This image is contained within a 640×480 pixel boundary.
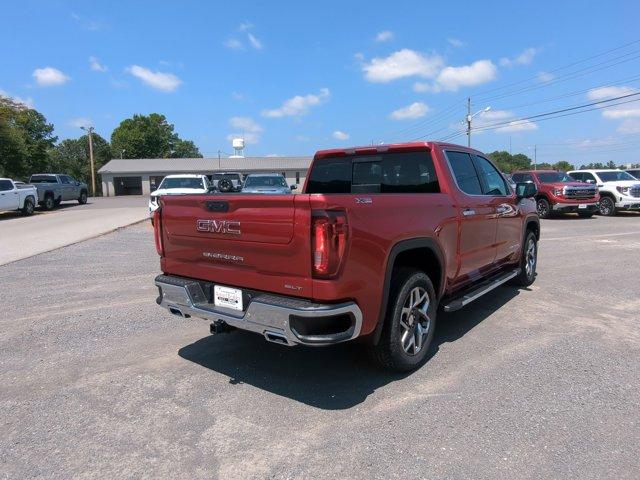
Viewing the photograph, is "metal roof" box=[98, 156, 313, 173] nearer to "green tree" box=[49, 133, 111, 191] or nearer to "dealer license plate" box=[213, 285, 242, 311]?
"green tree" box=[49, 133, 111, 191]

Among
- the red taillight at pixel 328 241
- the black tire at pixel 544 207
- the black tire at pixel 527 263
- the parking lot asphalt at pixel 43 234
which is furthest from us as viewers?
the black tire at pixel 544 207

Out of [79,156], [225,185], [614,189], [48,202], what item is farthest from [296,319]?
[79,156]

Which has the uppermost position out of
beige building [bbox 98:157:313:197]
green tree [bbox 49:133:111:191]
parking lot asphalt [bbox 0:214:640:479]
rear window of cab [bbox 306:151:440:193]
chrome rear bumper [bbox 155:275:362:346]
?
green tree [bbox 49:133:111:191]

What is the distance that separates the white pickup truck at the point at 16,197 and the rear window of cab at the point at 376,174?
20390 millimetres

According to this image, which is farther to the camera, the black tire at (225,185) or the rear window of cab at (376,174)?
the black tire at (225,185)

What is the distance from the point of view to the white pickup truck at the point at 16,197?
2103cm

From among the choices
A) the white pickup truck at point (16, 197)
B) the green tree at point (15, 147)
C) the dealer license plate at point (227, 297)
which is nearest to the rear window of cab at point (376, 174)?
the dealer license plate at point (227, 297)

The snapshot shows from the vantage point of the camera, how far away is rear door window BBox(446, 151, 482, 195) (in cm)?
502

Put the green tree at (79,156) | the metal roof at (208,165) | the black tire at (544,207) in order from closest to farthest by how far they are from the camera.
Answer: the black tire at (544,207) → the metal roof at (208,165) → the green tree at (79,156)

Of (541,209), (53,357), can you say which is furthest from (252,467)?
(541,209)

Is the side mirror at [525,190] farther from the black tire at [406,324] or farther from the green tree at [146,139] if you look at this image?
the green tree at [146,139]

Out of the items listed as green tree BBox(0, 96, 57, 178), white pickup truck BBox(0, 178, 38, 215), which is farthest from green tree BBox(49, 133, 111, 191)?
white pickup truck BBox(0, 178, 38, 215)

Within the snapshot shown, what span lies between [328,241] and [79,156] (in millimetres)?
107579

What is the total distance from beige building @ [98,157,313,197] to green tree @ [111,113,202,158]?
3223cm
